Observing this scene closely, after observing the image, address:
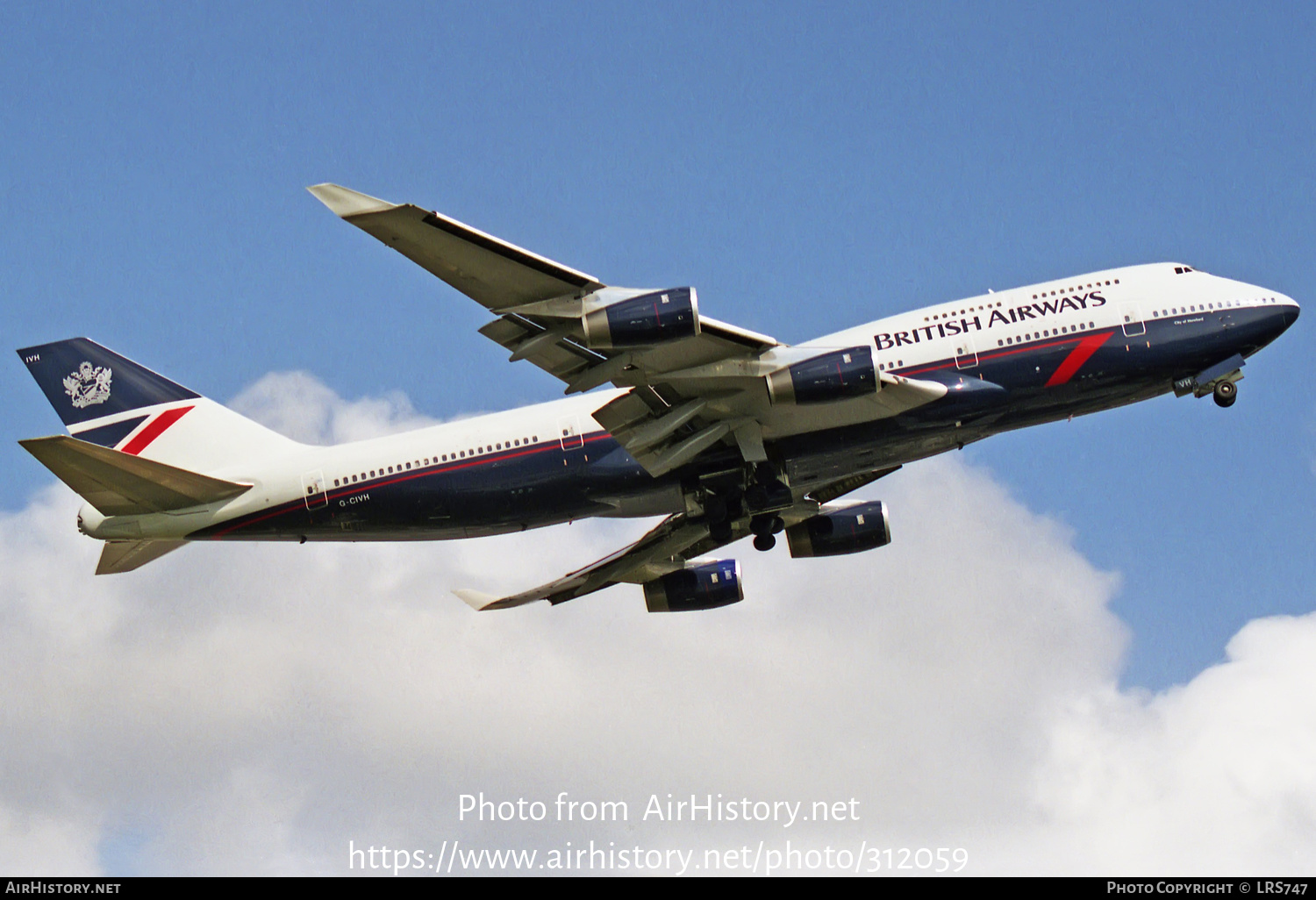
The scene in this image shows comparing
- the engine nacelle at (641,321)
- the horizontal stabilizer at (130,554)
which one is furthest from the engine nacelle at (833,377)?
the horizontal stabilizer at (130,554)

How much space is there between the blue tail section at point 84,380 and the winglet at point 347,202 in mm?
15925

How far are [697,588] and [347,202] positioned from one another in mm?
23106

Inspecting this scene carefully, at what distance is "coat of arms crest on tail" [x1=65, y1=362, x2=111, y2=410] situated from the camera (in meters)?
43.6

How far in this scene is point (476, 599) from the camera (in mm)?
48875

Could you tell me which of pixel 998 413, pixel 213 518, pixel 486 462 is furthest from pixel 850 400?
pixel 213 518

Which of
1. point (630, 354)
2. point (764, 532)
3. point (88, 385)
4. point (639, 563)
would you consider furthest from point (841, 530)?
point (88, 385)

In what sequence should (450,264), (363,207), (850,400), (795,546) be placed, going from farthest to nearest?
(795,546) → (850,400) → (450,264) → (363,207)

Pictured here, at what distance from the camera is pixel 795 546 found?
4884 centimetres

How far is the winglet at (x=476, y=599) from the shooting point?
48.7 metres

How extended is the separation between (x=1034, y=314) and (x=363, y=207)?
2005cm

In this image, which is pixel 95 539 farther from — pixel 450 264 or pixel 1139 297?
pixel 1139 297

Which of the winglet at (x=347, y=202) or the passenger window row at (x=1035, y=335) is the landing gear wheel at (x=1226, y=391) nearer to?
the passenger window row at (x=1035, y=335)

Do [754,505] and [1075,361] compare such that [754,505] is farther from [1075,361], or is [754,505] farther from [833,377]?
[1075,361]

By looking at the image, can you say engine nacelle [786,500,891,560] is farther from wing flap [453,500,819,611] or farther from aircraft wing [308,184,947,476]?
aircraft wing [308,184,947,476]
